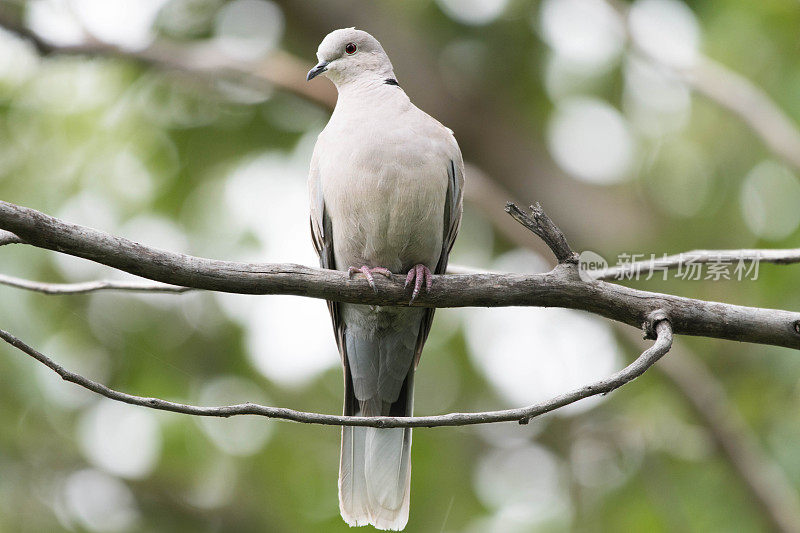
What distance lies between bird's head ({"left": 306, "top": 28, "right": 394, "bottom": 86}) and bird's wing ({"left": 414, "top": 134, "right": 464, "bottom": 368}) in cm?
69

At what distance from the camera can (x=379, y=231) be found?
12.3ft

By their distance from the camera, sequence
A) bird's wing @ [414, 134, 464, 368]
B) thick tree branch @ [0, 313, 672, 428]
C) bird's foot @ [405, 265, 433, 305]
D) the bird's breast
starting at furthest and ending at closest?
1. bird's wing @ [414, 134, 464, 368]
2. the bird's breast
3. bird's foot @ [405, 265, 433, 305]
4. thick tree branch @ [0, 313, 672, 428]

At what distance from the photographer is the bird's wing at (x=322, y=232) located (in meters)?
4.05

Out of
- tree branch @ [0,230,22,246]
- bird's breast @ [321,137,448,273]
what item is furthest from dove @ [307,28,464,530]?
tree branch @ [0,230,22,246]

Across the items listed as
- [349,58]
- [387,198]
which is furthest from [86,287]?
[349,58]

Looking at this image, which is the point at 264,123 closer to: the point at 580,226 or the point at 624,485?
the point at 580,226

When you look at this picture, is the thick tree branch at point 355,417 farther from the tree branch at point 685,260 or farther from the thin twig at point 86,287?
the tree branch at point 685,260

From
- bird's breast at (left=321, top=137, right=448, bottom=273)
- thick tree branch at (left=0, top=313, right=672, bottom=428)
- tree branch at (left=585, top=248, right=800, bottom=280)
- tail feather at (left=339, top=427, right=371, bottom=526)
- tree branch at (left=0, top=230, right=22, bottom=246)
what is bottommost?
tail feather at (left=339, top=427, right=371, bottom=526)

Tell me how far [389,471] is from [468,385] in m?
3.28

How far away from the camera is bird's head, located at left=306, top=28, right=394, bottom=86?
14.6 ft

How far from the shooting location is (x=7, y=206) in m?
2.41

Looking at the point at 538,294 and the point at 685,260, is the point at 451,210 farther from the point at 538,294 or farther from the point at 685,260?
A: the point at 538,294

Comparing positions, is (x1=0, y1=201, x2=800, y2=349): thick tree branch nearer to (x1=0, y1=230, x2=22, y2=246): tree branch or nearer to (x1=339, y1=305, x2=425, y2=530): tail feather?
(x1=0, y1=230, x2=22, y2=246): tree branch

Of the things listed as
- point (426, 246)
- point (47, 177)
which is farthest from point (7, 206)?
point (47, 177)
